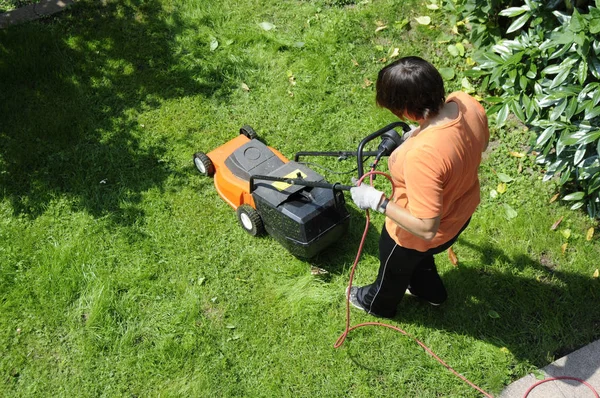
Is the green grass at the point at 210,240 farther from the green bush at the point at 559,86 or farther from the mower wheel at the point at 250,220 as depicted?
the green bush at the point at 559,86

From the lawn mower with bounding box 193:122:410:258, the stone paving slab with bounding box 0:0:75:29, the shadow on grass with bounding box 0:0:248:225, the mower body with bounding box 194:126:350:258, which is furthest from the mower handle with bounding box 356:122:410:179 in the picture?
the stone paving slab with bounding box 0:0:75:29

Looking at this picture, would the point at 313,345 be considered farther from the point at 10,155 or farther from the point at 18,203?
the point at 10,155

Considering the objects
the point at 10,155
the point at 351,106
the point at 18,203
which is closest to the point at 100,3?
the point at 10,155

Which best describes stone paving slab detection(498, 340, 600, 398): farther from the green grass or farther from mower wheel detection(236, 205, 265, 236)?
mower wheel detection(236, 205, 265, 236)

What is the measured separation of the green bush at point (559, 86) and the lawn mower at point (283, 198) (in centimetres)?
111

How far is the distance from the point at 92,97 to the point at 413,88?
3.16 m

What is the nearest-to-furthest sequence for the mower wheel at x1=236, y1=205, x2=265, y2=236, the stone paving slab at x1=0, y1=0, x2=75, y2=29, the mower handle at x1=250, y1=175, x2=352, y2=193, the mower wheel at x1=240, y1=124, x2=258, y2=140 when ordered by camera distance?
the mower handle at x1=250, y1=175, x2=352, y2=193 → the mower wheel at x1=236, y1=205, x2=265, y2=236 → the mower wheel at x1=240, y1=124, x2=258, y2=140 → the stone paving slab at x1=0, y1=0, x2=75, y2=29

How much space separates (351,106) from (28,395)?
290cm

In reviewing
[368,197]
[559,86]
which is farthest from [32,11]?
[559,86]

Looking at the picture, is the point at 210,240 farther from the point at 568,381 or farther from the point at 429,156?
the point at 568,381

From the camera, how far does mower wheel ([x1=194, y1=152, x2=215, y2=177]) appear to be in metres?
3.92

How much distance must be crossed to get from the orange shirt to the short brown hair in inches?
3.4

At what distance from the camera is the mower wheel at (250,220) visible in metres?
3.56

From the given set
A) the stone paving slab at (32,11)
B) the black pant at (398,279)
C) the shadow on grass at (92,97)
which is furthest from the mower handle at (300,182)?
the stone paving slab at (32,11)
